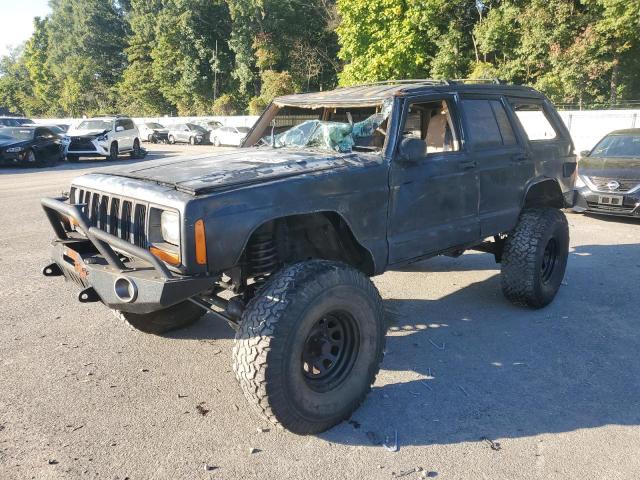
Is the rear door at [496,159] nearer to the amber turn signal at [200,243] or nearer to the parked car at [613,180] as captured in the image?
the amber turn signal at [200,243]

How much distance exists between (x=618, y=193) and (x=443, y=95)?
6.38 meters

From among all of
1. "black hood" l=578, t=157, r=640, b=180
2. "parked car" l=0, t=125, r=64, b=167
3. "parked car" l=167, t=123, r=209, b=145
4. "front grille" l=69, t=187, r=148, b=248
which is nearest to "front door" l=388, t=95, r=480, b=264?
"front grille" l=69, t=187, r=148, b=248

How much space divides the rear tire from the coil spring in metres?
1.25

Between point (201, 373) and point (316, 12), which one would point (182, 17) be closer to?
point (316, 12)

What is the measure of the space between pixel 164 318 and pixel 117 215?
49.8 inches

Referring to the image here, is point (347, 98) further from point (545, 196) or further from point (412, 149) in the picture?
point (545, 196)

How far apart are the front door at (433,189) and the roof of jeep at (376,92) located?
10 cm

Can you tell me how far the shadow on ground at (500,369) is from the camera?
3.07m

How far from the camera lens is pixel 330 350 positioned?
3152mm

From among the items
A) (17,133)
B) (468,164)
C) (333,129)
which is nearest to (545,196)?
(468,164)

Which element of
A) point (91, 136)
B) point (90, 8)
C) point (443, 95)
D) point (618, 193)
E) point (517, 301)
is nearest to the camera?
point (443, 95)

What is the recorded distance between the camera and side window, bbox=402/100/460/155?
4219 mm

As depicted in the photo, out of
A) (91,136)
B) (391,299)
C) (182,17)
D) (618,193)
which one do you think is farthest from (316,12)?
(391,299)

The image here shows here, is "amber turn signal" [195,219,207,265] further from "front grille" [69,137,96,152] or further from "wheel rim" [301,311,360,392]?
"front grille" [69,137,96,152]
